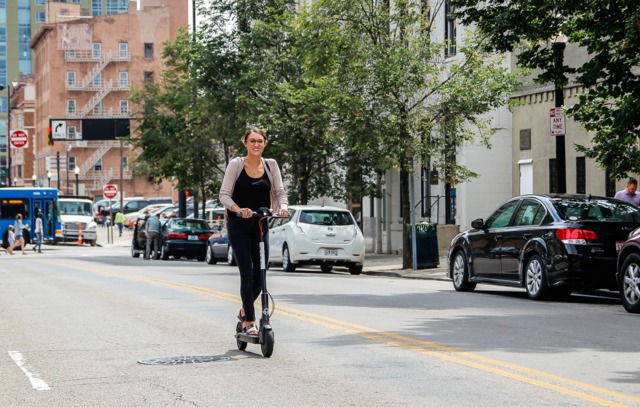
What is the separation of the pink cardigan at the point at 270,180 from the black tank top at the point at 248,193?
0.15ft

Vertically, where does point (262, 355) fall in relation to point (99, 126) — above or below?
below

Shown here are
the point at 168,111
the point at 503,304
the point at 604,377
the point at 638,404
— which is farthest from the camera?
the point at 168,111

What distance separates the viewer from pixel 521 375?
935 cm

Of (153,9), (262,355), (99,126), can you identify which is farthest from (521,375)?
(153,9)

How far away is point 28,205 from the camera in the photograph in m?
57.3

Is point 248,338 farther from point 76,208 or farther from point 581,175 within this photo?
point 76,208

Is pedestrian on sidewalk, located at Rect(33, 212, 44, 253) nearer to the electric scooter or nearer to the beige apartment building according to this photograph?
the electric scooter

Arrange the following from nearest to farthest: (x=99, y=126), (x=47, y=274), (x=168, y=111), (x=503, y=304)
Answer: (x=503, y=304) → (x=47, y=274) → (x=168, y=111) → (x=99, y=126)

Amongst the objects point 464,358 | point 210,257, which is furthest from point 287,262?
point 464,358

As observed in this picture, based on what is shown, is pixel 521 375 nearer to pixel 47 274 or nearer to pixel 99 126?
pixel 47 274

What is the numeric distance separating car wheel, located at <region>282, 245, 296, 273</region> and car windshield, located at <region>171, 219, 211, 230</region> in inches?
468

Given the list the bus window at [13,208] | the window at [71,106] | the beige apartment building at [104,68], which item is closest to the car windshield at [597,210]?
the bus window at [13,208]

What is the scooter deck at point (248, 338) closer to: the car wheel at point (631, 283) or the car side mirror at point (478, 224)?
the car wheel at point (631, 283)

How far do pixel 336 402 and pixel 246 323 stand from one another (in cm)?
284
